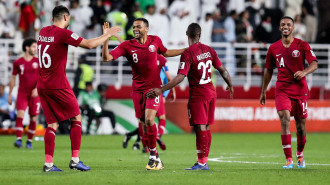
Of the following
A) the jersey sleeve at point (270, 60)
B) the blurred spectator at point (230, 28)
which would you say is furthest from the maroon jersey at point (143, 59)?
the blurred spectator at point (230, 28)

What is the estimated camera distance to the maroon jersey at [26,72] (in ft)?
59.8

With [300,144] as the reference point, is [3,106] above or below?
below

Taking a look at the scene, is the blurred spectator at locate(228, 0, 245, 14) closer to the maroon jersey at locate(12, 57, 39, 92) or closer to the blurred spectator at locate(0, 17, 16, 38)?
the blurred spectator at locate(0, 17, 16, 38)

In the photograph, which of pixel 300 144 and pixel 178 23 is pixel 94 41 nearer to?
pixel 300 144

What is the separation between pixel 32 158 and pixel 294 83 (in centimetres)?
531

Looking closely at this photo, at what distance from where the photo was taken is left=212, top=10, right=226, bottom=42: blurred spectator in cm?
2619

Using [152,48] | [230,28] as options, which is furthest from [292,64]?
[230,28]

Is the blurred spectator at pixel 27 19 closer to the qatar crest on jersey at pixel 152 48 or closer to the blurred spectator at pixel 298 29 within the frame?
the blurred spectator at pixel 298 29

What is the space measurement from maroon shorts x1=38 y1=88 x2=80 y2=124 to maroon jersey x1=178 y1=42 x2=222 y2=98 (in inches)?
73.3

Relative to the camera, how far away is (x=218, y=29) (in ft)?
86.9

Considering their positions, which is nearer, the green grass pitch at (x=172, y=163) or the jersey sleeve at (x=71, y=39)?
the green grass pitch at (x=172, y=163)

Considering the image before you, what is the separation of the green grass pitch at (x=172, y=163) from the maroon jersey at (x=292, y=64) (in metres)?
1.28

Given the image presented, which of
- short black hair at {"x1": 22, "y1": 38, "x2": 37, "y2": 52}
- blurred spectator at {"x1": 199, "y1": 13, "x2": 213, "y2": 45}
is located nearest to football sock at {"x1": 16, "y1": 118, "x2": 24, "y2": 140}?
short black hair at {"x1": 22, "y1": 38, "x2": 37, "y2": 52}

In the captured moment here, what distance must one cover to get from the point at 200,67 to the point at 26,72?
7444 mm
